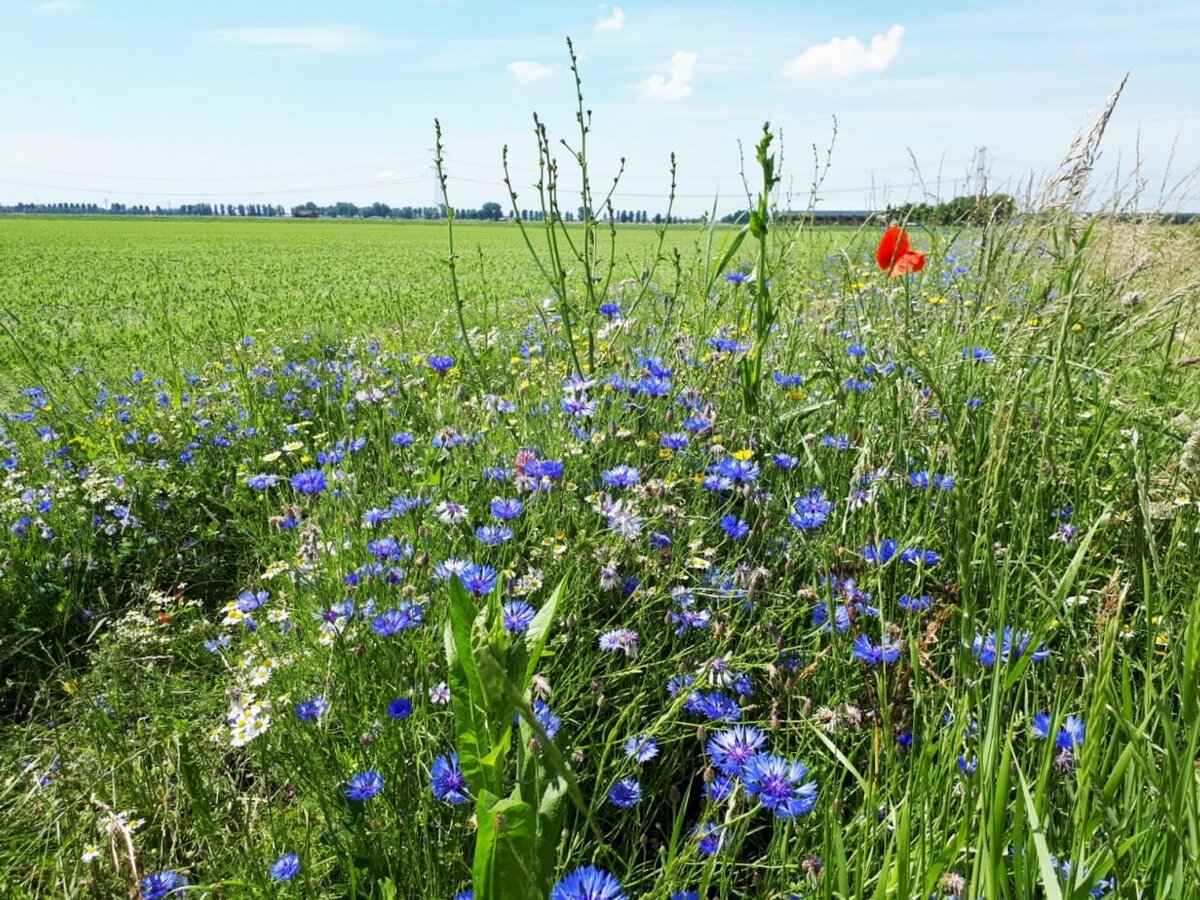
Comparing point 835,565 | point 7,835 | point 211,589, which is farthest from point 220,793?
point 835,565

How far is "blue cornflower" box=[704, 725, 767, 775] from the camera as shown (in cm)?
118

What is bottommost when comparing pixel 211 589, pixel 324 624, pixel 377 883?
pixel 211 589

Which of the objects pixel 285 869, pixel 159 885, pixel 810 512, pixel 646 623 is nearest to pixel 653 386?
pixel 810 512

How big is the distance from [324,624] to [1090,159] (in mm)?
1976

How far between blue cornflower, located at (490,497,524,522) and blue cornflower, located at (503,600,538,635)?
0.33 m

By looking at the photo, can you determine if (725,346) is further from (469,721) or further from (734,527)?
(469,721)

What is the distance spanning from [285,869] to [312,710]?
25 cm

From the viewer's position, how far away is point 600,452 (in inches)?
88.0

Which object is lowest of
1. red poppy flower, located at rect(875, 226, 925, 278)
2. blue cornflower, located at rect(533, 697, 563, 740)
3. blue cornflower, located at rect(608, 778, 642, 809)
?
blue cornflower, located at rect(608, 778, 642, 809)

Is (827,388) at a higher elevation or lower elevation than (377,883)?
higher

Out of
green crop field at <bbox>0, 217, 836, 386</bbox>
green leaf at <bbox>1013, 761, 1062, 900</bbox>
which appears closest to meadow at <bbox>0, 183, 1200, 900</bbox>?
green leaf at <bbox>1013, 761, 1062, 900</bbox>

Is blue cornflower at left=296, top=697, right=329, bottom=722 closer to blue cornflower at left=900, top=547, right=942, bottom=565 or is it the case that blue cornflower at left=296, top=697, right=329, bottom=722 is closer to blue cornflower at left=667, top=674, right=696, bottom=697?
blue cornflower at left=667, top=674, right=696, bottom=697

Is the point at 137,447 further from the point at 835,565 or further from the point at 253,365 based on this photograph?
the point at 835,565

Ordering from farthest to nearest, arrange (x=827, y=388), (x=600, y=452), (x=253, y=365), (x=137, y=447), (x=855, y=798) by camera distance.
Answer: (x=253, y=365) → (x=137, y=447) → (x=827, y=388) → (x=600, y=452) → (x=855, y=798)
